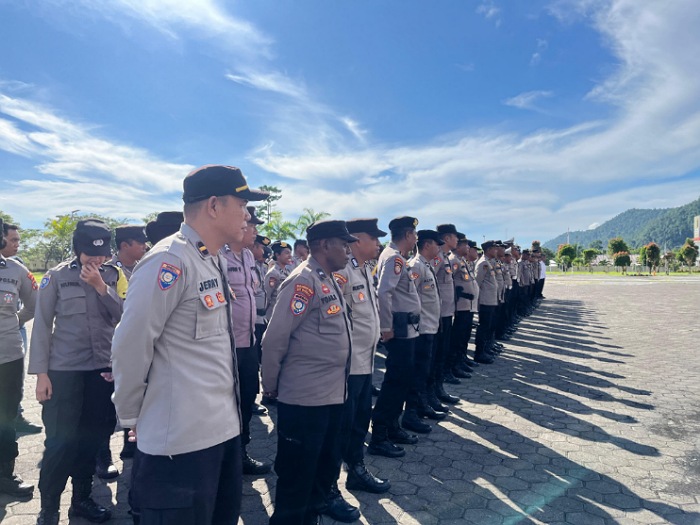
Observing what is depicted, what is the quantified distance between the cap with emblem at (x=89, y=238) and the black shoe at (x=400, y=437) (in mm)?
3311

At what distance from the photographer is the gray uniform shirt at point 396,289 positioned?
14.4 feet

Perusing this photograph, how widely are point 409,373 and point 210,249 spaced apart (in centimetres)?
298

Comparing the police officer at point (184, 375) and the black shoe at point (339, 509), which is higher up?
the police officer at point (184, 375)

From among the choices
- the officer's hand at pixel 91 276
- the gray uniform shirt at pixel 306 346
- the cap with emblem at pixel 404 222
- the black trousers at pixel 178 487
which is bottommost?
the black trousers at pixel 178 487

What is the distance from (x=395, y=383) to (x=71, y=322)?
2962mm

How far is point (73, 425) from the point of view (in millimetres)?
2904

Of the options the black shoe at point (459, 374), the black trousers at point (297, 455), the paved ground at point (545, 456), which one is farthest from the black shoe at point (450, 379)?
the black trousers at point (297, 455)

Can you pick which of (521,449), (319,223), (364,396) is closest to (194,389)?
(319,223)

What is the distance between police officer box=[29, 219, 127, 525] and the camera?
2908mm

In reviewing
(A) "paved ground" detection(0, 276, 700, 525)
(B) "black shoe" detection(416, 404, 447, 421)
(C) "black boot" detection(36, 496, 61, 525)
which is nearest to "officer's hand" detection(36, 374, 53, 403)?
(C) "black boot" detection(36, 496, 61, 525)

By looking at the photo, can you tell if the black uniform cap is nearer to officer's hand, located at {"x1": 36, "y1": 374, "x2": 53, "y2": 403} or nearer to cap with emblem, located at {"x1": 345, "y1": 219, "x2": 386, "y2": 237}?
officer's hand, located at {"x1": 36, "y1": 374, "x2": 53, "y2": 403}

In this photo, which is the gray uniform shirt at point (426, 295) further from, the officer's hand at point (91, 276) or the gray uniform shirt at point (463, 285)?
the officer's hand at point (91, 276)

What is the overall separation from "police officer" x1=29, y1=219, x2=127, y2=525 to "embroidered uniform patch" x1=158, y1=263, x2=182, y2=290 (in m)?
1.65

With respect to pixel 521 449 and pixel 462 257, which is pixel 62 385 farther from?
pixel 462 257
